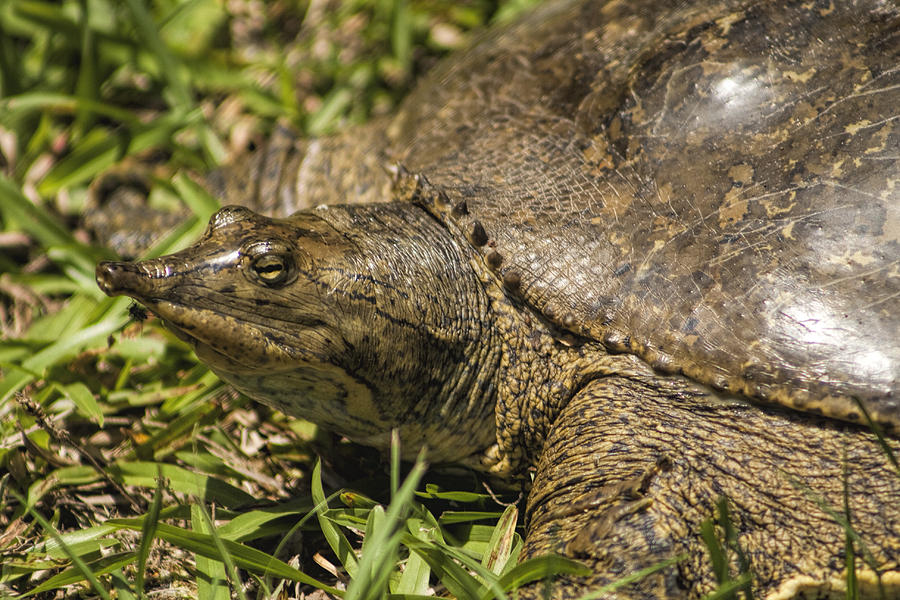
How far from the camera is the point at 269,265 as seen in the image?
2.15 m

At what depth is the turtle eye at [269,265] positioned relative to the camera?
2148 millimetres

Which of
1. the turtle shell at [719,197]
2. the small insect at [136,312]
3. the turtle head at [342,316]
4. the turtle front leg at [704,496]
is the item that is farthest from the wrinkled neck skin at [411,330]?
the small insect at [136,312]

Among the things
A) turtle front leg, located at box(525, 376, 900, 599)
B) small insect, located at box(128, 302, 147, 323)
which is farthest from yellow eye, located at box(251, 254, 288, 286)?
turtle front leg, located at box(525, 376, 900, 599)

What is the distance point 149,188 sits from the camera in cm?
395

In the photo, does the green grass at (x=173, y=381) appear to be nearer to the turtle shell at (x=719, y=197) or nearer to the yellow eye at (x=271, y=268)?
the yellow eye at (x=271, y=268)

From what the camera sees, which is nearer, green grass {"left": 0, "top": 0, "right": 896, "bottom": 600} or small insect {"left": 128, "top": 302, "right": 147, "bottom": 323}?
green grass {"left": 0, "top": 0, "right": 896, "bottom": 600}

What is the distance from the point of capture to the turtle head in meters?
2.12

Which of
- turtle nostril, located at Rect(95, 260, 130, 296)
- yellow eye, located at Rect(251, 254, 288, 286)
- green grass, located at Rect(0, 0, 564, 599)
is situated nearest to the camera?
turtle nostril, located at Rect(95, 260, 130, 296)

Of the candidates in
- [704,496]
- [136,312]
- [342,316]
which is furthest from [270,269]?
[704,496]

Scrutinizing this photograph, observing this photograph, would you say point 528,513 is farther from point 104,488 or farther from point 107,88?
point 107,88

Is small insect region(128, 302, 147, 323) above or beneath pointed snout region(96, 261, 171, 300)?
beneath

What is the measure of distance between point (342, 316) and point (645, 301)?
0.79 meters

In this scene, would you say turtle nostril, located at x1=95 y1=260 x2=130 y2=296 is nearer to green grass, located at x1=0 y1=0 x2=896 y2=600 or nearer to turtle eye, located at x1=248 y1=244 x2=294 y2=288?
turtle eye, located at x1=248 y1=244 x2=294 y2=288

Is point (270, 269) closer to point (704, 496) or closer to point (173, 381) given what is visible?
point (173, 381)
